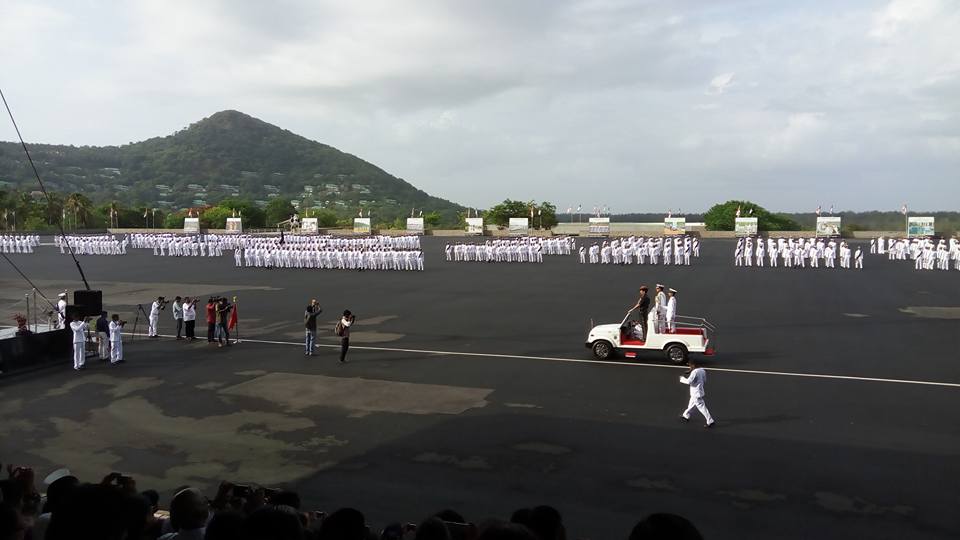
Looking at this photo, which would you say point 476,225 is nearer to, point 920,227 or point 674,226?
point 674,226

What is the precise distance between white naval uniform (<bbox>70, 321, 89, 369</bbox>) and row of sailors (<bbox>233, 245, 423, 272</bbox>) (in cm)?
2339

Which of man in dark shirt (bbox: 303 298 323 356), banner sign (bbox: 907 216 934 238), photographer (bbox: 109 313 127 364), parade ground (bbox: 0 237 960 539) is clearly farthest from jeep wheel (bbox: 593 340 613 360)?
banner sign (bbox: 907 216 934 238)

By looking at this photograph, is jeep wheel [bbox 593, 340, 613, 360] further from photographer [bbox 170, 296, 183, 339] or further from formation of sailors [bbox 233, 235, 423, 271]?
formation of sailors [bbox 233, 235, 423, 271]

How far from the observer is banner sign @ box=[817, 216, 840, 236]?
214 feet

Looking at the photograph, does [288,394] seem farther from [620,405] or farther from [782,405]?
[782,405]

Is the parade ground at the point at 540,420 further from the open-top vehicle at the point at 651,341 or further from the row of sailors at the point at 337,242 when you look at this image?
the row of sailors at the point at 337,242

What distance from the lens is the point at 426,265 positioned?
41.3 metres

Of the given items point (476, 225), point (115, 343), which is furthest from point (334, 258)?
point (476, 225)

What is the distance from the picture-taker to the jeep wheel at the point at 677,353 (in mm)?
14180

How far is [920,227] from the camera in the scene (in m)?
58.9

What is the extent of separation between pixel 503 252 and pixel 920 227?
4056 centimetres

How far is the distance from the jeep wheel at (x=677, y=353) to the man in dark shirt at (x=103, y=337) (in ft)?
42.8

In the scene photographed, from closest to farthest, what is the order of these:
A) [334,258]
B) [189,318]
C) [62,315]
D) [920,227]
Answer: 1. [62,315]
2. [189,318]
3. [334,258]
4. [920,227]

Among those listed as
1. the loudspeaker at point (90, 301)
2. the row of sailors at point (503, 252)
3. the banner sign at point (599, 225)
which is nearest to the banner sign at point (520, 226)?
the banner sign at point (599, 225)
